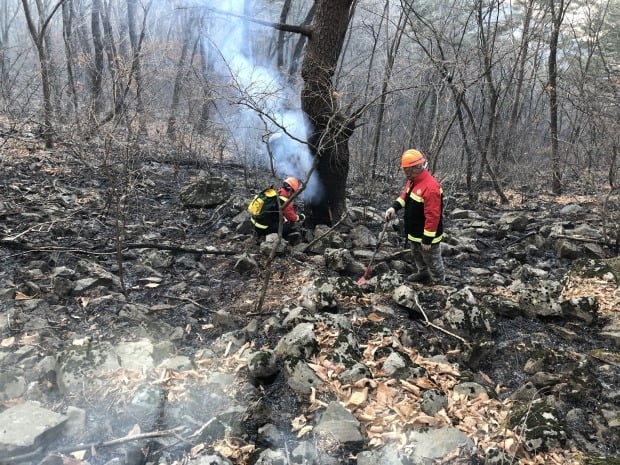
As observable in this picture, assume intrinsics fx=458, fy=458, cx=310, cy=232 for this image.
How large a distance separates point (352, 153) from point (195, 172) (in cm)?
404

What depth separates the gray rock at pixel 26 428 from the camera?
2807mm

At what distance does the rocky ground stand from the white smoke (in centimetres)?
147

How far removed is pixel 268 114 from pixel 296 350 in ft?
11.0

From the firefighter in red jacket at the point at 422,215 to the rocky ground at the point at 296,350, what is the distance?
31 centimetres

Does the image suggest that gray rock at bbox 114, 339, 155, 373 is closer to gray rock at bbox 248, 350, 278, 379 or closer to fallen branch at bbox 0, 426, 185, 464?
fallen branch at bbox 0, 426, 185, 464

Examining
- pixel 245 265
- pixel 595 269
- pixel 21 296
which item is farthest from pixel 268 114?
pixel 595 269

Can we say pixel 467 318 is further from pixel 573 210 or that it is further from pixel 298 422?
pixel 573 210

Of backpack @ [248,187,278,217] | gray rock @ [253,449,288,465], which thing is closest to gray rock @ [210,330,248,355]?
gray rock @ [253,449,288,465]

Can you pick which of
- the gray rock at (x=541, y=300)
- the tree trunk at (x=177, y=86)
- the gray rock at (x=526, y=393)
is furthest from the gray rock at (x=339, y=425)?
the tree trunk at (x=177, y=86)

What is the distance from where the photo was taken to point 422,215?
5.43m

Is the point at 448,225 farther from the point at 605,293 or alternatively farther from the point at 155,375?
the point at 155,375

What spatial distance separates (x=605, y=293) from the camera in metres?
5.11

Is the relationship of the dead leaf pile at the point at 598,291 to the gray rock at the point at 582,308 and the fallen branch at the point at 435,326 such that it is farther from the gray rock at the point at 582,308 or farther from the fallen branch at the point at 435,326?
the fallen branch at the point at 435,326

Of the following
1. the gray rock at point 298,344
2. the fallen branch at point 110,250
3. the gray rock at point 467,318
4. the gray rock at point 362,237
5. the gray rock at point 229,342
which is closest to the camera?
the gray rock at point 298,344
